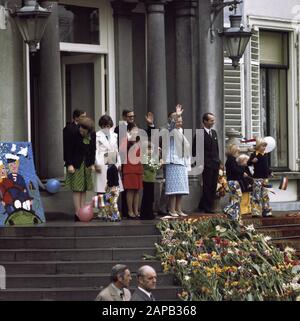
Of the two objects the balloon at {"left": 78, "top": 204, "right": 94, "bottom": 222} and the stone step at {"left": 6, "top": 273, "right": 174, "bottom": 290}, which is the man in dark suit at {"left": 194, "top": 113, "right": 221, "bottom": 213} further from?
the stone step at {"left": 6, "top": 273, "right": 174, "bottom": 290}

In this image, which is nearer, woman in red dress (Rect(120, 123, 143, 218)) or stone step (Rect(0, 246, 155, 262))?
stone step (Rect(0, 246, 155, 262))

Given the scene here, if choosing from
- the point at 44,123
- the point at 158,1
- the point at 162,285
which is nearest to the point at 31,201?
the point at 44,123

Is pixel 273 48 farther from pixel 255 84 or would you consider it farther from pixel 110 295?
pixel 110 295

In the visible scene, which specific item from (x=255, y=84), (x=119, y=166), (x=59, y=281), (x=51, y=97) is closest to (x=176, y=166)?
(x=119, y=166)

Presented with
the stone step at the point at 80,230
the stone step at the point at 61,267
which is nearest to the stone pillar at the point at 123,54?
the stone step at the point at 80,230

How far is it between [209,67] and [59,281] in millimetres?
7201

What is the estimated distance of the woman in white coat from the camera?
70.4 ft

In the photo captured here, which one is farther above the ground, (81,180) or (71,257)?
(81,180)

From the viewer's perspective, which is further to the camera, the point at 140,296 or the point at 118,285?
the point at 140,296

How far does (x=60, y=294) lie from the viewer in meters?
18.0

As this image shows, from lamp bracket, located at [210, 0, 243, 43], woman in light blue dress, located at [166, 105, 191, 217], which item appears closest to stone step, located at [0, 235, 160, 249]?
woman in light blue dress, located at [166, 105, 191, 217]

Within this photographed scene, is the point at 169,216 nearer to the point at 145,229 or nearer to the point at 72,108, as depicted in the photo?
the point at 145,229

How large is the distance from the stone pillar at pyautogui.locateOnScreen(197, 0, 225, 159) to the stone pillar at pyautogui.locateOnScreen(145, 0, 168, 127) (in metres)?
0.99
